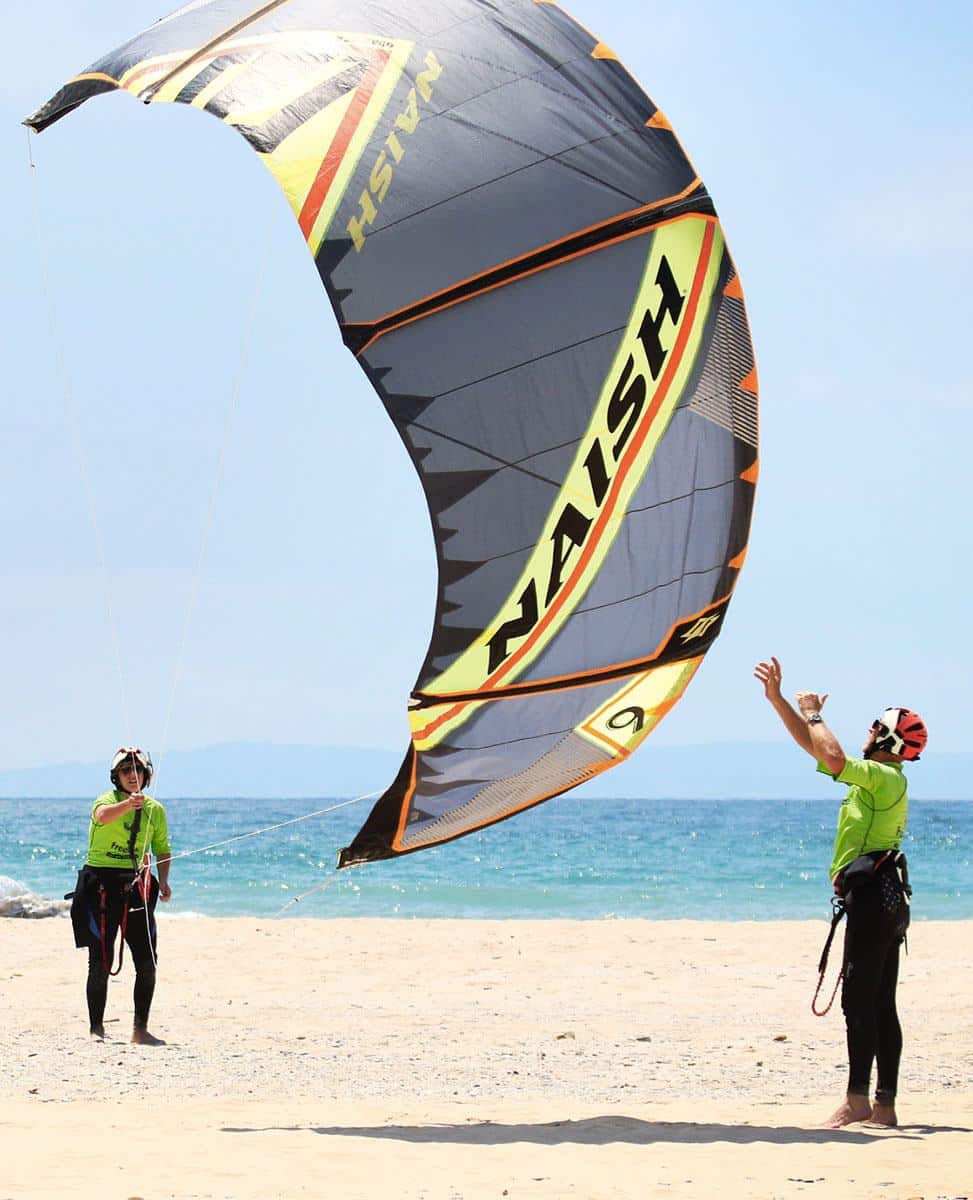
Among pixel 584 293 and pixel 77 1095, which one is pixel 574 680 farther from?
pixel 77 1095

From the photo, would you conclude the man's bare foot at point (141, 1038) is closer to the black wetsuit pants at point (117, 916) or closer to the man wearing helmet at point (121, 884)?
the black wetsuit pants at point (117, 916)

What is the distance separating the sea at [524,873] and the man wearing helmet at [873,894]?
5.90 feet

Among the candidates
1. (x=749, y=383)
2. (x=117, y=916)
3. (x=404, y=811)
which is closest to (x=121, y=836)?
(x=117, y=916)

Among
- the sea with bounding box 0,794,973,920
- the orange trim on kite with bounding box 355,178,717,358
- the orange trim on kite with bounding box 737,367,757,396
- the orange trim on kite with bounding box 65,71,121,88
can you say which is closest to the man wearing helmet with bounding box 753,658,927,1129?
the orange trim on kite with bounding box 737,367,757,396

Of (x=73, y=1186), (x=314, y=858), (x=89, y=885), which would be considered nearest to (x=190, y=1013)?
(x=89, y=885)

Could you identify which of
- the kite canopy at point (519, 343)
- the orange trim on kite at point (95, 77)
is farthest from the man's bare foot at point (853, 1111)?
the orange trim on kite at point (95, 77)

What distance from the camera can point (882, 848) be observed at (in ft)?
17.8

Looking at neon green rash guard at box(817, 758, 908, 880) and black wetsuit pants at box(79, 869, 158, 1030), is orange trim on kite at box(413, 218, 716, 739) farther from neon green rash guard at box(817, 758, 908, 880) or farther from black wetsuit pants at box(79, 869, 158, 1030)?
black wetsuit pants at box(79, 869, 158, 1030)

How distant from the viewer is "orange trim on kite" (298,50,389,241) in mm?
5027

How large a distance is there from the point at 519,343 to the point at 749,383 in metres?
0.80

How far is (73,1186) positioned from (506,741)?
74.0 inches

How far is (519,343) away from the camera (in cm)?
512

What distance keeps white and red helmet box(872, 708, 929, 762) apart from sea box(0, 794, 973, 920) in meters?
1.99

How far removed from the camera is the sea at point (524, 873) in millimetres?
19719
